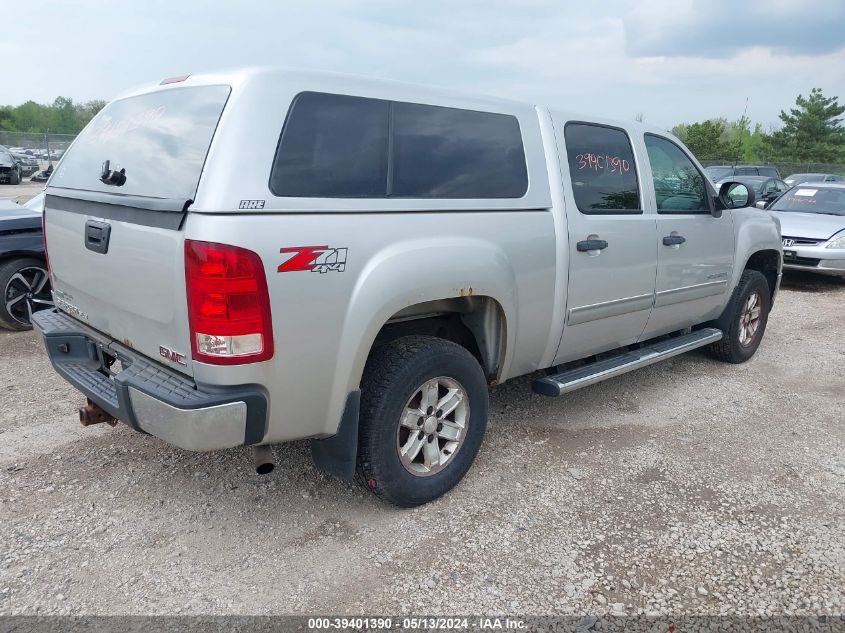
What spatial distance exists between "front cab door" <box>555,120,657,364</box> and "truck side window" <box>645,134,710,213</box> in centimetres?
25

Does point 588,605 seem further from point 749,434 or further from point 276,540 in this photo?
point 749,434

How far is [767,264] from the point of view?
5.69m

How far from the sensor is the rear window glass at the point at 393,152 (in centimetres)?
254

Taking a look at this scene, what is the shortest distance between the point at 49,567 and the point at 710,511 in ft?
9.98

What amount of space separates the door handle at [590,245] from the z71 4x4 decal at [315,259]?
1.58m

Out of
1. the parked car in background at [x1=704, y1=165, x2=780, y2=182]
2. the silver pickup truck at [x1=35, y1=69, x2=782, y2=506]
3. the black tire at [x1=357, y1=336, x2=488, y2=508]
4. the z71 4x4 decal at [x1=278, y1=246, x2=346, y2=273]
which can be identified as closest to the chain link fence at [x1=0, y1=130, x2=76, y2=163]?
the parked car in background at [x1=704, y1=165, x2=780, y2=182]

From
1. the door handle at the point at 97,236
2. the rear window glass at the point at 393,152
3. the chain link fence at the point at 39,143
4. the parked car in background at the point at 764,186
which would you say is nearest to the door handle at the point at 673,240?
the rear window glass at the point at 393,152

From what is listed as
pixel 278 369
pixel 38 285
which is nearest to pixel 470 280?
pixel 278 369

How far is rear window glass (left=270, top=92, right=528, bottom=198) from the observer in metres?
2.54

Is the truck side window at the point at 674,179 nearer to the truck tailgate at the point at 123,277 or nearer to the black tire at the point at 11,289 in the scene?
the truck tailgate at the point at 123,277

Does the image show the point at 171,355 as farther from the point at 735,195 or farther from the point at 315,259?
the point at 735,195

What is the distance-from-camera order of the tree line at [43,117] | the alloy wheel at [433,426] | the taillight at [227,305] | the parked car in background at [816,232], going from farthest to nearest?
the tree line at [43,117], the parked car in background at [816,232], the alloy wheel at [433,426], the taillight at [227,305]

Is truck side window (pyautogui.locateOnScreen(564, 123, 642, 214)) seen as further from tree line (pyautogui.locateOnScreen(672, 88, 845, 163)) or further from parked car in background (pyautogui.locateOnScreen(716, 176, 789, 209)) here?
tree line (pyautogui.locateOnScreen(672, 88, 845, 163))

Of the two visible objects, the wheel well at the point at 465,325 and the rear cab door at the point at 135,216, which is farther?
the wheel well at the point at 465,325
